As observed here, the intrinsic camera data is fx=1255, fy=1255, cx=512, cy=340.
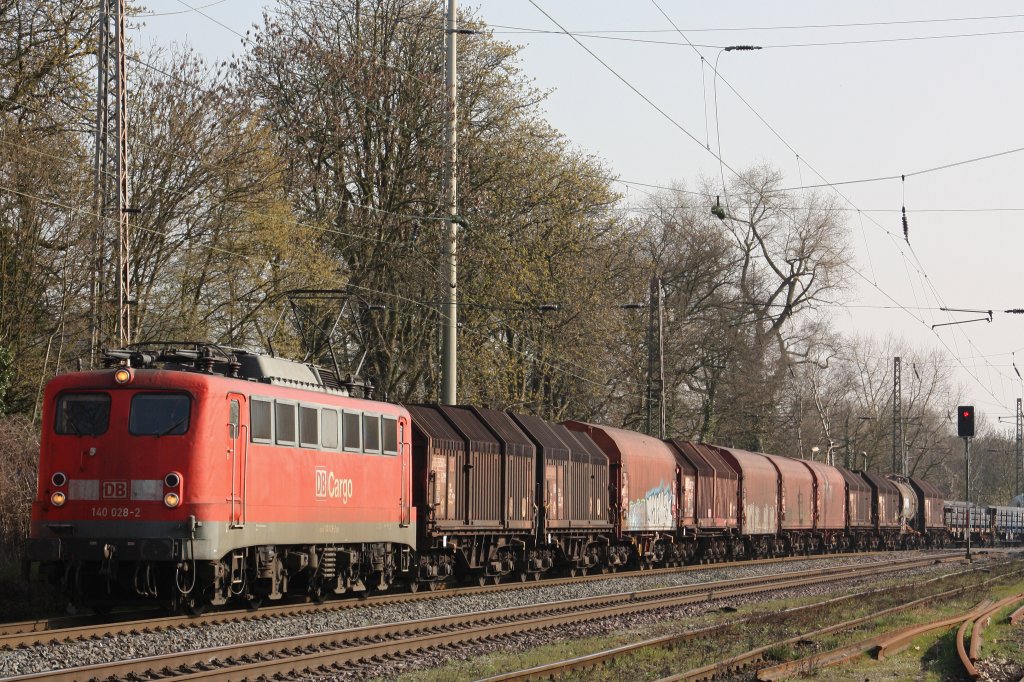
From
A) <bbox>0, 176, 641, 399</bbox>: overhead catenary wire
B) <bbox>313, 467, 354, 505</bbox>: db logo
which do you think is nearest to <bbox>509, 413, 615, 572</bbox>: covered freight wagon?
<bbox>0, 176, 641, 399</bbox>: overhead catenary wire

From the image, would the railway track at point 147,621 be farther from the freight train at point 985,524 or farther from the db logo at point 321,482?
the freight train at point 985,524

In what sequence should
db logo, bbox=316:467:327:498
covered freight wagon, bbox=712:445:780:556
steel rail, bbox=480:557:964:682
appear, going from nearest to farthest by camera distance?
steel rail, bbox=480:557:964:682
db logo, bbox=316:467:327:498
covered freight wagon, bbox=712:445:780:556

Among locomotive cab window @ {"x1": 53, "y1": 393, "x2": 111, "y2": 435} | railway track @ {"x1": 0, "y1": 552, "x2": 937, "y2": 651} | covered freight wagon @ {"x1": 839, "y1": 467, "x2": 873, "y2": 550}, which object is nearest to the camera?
railway track @ {"x1": 0, "y1": 552, "x2": 937, "y2": 651}

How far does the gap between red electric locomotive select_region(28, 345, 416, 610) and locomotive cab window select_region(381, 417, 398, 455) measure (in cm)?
225

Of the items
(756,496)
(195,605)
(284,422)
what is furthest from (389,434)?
(756,496)

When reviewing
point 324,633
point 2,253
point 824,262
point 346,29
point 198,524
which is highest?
point 346,29

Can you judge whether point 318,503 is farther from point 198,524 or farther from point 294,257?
point 294,257

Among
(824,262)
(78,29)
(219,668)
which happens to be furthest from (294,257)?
(824,262)

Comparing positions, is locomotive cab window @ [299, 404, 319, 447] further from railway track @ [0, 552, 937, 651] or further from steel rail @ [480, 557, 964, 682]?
steel rail @ [480, 557, 964, 682]

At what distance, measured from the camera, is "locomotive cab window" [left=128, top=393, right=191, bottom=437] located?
1689 cm

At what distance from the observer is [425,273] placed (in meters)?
41.2

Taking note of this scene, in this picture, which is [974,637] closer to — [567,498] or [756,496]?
[567,498]

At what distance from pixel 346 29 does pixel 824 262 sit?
1330 inches

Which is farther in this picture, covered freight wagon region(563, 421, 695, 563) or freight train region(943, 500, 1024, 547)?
freight train region(943, 500, 1024, 547)
